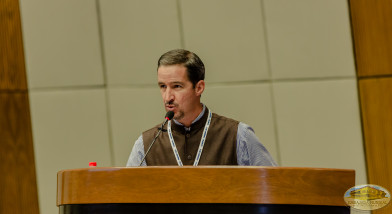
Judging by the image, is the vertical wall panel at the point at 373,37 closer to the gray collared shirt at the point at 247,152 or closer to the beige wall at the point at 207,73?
the beige wall at the point at 207,73

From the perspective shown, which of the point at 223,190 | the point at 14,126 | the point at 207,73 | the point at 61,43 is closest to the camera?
the point at 223,190

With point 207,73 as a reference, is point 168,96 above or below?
below

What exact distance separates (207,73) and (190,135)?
106cm

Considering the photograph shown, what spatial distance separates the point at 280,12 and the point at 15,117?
1.63 metres

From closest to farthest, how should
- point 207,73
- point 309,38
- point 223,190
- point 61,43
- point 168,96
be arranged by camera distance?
point 223,190, point 168,96, point 61,43, point 207,73, point 309,38

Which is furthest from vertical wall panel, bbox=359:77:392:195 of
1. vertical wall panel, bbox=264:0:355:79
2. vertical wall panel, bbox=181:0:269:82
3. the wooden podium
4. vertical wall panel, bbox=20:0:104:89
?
the wooden podium

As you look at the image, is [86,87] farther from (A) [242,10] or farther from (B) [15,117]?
(A) [242,10]

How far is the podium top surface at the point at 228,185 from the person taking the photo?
5.16ft

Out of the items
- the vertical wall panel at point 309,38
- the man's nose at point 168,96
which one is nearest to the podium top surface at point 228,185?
the man's nose at point 168,96

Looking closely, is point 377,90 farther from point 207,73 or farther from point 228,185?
point 228,185

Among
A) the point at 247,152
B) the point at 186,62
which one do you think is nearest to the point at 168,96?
the point at 186,62

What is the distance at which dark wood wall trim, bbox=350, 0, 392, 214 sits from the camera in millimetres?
3594

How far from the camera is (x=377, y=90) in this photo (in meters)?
3.61

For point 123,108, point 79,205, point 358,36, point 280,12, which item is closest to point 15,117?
point 123,108
